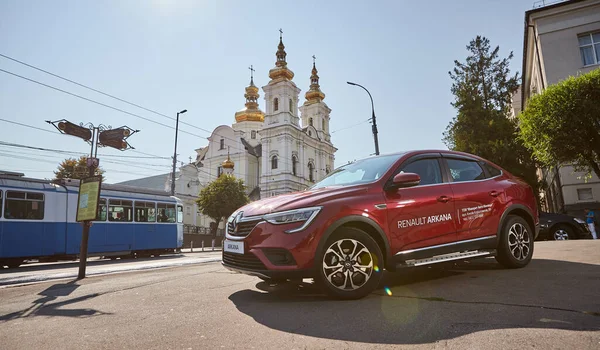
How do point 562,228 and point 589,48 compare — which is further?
point 589,48

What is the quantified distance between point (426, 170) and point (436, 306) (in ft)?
6.29

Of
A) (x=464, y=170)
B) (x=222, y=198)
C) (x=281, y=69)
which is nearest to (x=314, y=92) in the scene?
(x=281, y=69)

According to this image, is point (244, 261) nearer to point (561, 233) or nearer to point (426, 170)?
point (426, 170)

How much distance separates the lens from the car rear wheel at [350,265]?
3537 millimetres

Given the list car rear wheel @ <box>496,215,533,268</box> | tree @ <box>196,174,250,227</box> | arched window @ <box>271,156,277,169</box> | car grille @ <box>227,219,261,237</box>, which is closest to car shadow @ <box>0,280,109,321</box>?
car grille @ <box>227,219,261,237</box>

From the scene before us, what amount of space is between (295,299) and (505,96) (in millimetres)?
29539

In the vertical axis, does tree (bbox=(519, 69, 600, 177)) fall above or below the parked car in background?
above

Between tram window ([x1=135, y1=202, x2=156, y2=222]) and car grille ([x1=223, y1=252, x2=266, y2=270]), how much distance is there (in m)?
14.3

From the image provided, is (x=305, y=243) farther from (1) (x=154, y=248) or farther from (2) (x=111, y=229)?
(1) (x=154, y=248)

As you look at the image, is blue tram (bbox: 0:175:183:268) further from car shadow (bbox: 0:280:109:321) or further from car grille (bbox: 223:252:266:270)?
car grille (bbox: 223:252:266:270)

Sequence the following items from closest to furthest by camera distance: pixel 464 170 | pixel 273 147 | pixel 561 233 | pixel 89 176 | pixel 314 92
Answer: pixel 464 170, pixel 89 176, pixel 561 233, pixel 273 147, pixel 314 92

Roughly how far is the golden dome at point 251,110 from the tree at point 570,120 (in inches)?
2020

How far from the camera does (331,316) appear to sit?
117 inches

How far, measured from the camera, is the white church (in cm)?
5194
